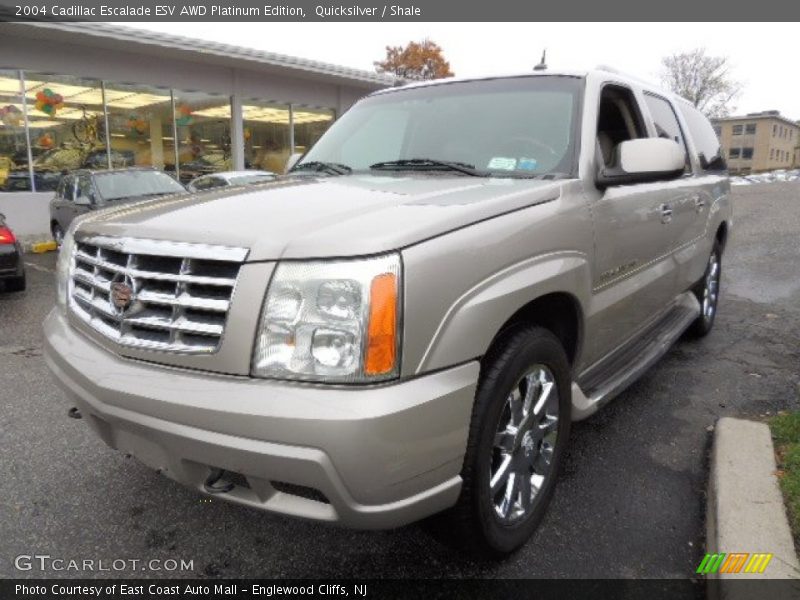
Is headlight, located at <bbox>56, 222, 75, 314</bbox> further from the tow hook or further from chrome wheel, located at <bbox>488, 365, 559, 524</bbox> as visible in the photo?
chrome wheel, located at <bbox>488, 365, 559, 524</bbox>

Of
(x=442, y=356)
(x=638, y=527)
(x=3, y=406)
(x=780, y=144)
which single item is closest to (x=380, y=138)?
(x=442, y=356)

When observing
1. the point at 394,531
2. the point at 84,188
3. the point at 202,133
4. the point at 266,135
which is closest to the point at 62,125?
the point at 202,133

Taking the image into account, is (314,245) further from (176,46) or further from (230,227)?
(176,46)

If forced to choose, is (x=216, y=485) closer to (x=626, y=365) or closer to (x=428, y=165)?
(x=428, y=165)

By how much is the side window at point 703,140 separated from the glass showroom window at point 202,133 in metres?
13.3

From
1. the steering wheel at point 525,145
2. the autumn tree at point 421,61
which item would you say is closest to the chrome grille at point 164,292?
the steering wheel at point 525,145

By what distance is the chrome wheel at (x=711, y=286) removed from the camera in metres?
4.95

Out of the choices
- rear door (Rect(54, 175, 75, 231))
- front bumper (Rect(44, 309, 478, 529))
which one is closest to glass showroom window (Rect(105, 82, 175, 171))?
rear door (Rect(54, 175, 75, 231))

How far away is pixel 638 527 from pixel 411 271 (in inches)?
65.9

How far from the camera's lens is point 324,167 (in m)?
3.31

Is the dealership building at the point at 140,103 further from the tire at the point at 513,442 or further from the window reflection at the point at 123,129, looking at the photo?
the tire at the point at 513,442

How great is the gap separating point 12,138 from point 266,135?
6.63m

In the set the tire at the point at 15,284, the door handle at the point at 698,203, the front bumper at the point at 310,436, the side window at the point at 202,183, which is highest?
the door handle at the point at 698,203

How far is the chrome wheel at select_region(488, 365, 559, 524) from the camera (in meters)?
2.21
